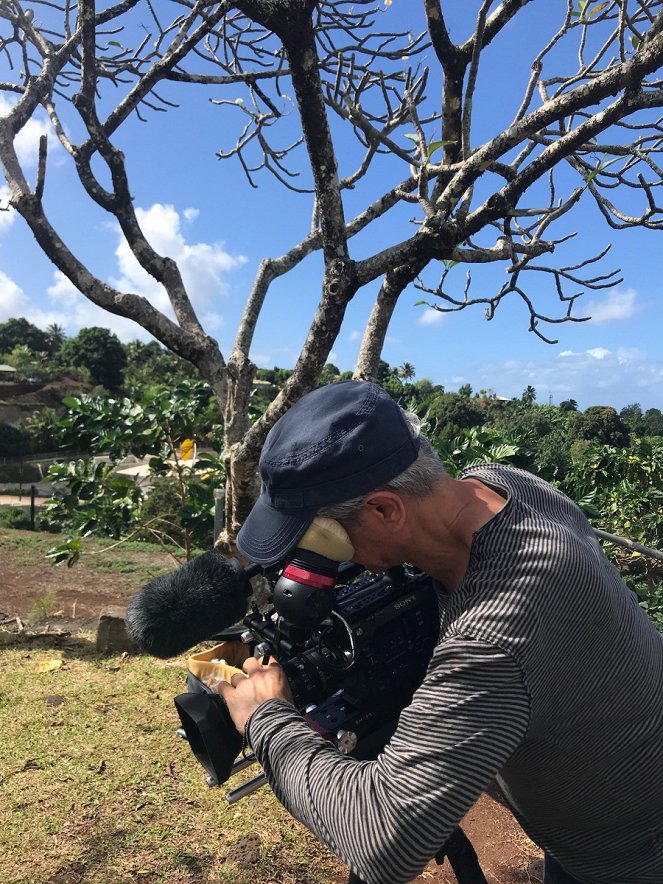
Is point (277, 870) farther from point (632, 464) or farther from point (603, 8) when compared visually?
point (632, 464)

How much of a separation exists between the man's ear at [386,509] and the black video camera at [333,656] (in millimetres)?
113

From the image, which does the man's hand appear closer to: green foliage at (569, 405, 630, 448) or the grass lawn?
the grass lawn

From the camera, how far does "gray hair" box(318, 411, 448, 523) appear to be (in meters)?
1.03

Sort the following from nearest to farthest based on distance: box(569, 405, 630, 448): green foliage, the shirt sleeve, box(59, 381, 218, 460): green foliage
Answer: the shirt sleeve, box(59, 381, 218, 460): green foliage, box(569, 405, 630, 448): green foliage

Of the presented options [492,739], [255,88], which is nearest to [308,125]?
[255,88]

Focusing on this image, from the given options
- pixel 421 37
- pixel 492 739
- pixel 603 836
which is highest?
pixel 421 37

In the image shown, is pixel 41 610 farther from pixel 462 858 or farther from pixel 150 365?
pixel 150 365

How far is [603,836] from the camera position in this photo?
1.12 m

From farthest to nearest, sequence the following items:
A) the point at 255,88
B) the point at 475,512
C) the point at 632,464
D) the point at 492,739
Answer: the point at 632,464, the point at 255,88, the point at 475,512, the point at 492,739

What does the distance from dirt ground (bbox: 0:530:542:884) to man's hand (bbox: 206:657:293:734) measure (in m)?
1.57

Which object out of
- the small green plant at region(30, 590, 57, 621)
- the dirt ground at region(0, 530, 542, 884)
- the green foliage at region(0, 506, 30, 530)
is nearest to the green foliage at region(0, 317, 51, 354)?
the green foliage at region(0, 506, 30, 530)

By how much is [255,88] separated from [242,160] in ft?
1.91

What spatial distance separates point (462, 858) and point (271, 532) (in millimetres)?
909

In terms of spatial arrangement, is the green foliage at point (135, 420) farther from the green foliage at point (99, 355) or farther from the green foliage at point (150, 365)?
the green foliage at point (99, 355)
